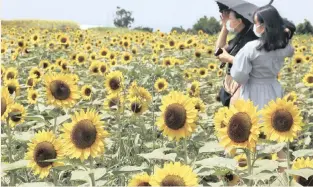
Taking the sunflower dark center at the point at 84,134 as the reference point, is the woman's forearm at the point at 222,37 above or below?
above

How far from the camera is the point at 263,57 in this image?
347cm

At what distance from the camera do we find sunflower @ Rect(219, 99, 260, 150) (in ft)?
6.96

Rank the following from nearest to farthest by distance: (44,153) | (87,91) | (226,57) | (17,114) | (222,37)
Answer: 1. (44,153)
2. (17,114)
3. (226,57)
4. (222,37)
5. (87,91)

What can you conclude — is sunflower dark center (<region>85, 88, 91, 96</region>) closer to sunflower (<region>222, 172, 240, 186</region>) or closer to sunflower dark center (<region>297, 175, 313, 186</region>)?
sunflower (<region>222, 172, 240, 186</region>)

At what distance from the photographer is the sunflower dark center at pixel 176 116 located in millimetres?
2443

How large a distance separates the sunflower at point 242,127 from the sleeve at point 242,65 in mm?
1280

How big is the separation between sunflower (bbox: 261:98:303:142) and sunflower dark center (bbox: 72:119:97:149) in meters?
0.67

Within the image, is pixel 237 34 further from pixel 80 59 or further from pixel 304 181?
pixel 80 59

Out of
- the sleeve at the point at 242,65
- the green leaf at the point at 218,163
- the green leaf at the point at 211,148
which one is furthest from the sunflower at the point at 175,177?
the sleeve at the point at 242,65

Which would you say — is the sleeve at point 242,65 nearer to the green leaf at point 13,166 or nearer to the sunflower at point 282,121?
the sunflower at point 282,121

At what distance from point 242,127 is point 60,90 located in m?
1.28

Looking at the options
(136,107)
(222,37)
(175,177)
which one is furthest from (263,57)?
(175,177)

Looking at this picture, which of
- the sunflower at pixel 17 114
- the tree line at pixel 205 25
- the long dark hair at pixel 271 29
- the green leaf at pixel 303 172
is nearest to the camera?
the green leaf at pixel 303 172

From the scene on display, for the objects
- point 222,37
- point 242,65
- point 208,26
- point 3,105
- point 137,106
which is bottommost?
point 137,106
